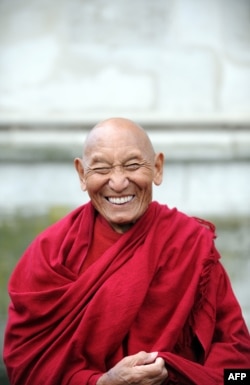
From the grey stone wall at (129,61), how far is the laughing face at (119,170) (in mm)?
2829

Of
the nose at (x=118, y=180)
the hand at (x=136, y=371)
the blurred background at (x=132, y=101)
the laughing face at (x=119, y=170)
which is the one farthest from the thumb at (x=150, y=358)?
the blurred background at (x=132, y=101)

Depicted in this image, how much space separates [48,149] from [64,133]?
0.17 meters

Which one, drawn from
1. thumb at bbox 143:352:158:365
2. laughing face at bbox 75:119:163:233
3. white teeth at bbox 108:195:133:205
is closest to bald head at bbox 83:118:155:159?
laughing face at bbox 75:119:163:233

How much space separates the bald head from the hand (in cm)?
92

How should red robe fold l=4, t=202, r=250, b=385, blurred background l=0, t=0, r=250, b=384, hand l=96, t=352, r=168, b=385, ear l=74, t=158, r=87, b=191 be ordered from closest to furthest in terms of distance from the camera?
hand l=96, t=352, r=168, b=385 → red robe fold l=4, t=202, r=250, b=385 → ear l=74, t=158, r=87, b=191 → blurred background l=0, t=0, r=250, b=384

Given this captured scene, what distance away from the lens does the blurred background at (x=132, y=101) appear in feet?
24.0

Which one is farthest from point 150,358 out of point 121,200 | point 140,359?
point 121,200

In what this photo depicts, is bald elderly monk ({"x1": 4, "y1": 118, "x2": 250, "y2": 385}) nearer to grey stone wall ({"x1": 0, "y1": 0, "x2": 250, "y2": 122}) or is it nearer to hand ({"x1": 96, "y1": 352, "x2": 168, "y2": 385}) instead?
hand ({"x1": 96, "y1": 352, "x2": 168, "y2": 385})

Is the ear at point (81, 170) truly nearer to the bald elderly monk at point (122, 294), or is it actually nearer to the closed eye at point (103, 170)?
the bald elderly monk at point (122, 294)

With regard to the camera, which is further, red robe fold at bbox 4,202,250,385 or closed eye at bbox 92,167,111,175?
closed eye at bbox 92,167,111,175

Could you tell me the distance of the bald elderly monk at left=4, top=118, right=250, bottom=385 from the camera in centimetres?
430

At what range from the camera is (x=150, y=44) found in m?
7.38

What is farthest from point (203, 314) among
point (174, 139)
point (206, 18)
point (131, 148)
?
point (206, 18)

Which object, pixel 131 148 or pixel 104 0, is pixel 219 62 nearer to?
pixel 104 0
